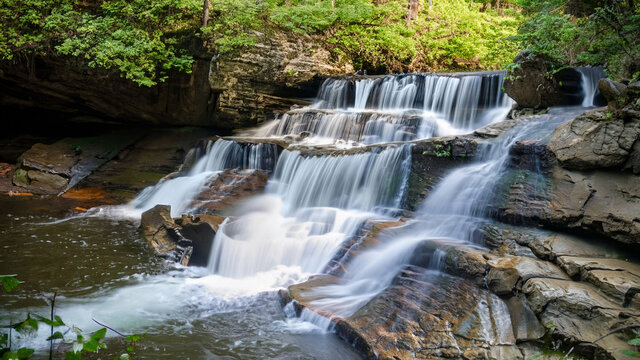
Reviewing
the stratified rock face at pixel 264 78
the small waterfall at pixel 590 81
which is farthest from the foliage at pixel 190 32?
the small waterfall at pixel 590 81

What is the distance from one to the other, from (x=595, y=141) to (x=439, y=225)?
8.09 feet

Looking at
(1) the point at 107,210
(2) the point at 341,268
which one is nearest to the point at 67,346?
(2) the point at 341,268

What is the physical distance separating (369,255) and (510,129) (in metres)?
3.87

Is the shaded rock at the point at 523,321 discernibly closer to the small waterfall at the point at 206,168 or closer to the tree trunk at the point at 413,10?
Answer: the small waterfall at the point at 206,168

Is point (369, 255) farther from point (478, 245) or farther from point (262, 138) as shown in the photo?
point (262, 138)

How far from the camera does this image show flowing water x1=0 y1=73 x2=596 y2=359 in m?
4.93

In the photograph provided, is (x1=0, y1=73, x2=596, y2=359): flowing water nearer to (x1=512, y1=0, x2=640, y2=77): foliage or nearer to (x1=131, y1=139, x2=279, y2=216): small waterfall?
(x1=131, y1=139, x2=279, y2=216): small waterfall

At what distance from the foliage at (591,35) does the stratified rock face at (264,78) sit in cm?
628

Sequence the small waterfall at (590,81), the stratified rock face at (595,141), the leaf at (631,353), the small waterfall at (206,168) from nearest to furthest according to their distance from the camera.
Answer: the leaf at (631,353), the stratified rock face at (595,141), the small waterfall at (590,81), the small waterfall at (206,168)

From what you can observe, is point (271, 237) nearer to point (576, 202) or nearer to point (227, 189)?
point (227, 189)

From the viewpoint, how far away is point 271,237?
289 inches

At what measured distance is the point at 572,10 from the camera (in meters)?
8.72

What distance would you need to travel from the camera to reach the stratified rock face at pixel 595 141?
17.3 ft

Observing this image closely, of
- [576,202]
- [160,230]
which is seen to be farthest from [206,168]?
[576,202]
